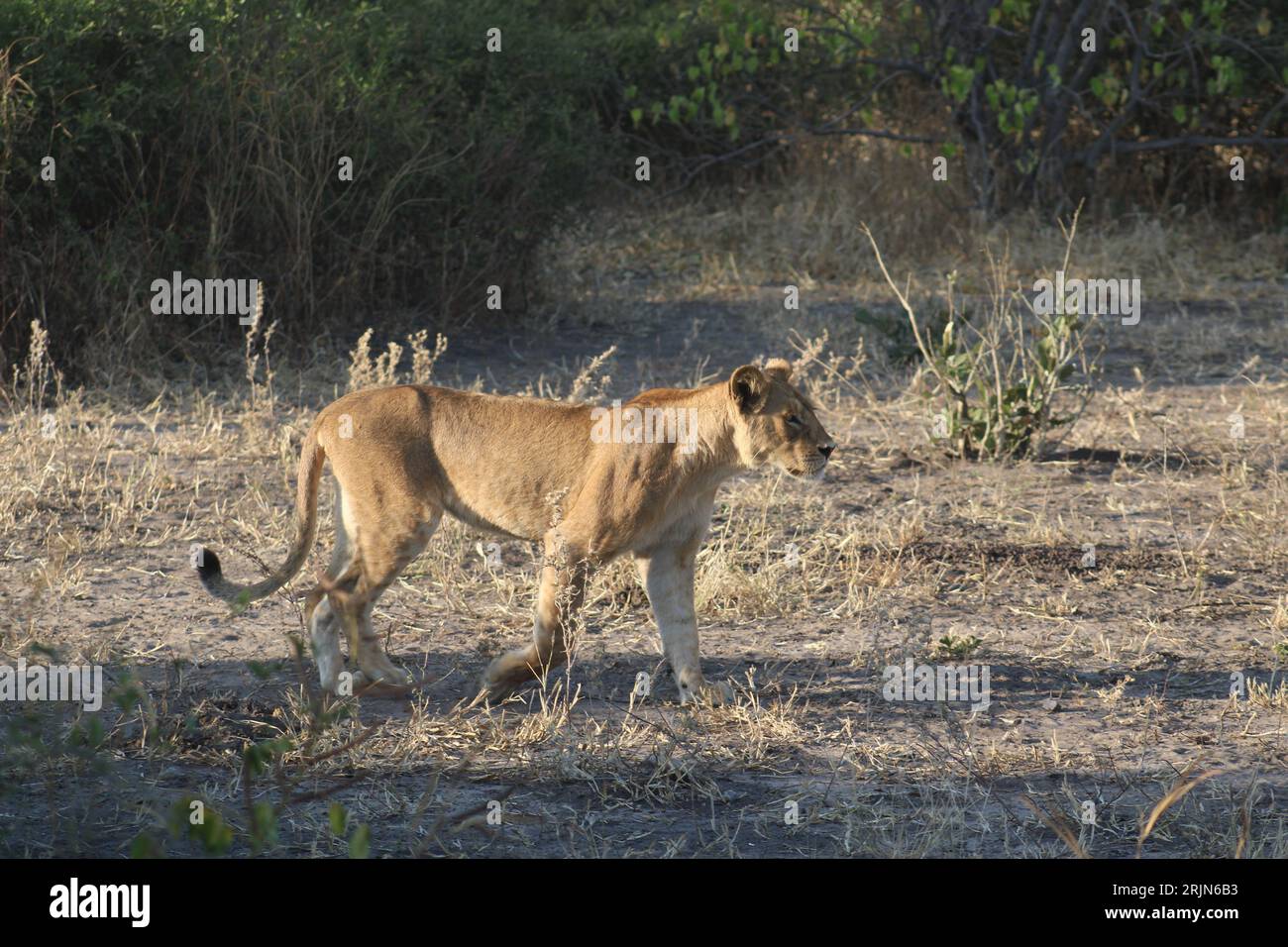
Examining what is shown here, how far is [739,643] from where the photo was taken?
5684 millimetres

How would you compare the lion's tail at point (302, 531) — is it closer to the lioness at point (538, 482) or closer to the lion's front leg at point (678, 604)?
the lioness at point (538, 482)

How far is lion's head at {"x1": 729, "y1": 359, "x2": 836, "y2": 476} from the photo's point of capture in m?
5.05

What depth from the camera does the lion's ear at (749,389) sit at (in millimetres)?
4992

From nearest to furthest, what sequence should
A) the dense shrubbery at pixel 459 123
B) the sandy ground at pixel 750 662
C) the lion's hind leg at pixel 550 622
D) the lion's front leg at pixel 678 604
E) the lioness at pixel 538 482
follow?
the sandy ground at pixel 750 662 < the lion's hind leg at pixel 550 622 < the lioness at pixel 538 482 < the lion's front leg at pixel 678 604 < the dense shrubbery at pixel 459 123

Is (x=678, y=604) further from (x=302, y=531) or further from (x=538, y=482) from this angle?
(x=302, y=531)

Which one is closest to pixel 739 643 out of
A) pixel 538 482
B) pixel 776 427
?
pixel 776 427

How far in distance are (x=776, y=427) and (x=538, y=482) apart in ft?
2.53

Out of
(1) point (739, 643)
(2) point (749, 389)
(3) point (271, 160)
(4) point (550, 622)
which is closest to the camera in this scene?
(4) point (550, 622)

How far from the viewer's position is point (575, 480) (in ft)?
16.6

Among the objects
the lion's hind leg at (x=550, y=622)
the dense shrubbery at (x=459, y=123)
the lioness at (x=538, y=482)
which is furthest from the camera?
the dense shrubbery at (x=459, y=123)

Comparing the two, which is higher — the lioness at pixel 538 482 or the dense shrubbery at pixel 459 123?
the dense shrubbery at pixel 459 123

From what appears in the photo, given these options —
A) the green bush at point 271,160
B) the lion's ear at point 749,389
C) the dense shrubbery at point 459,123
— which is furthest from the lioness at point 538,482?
the dense shrubbery at point 459,123
